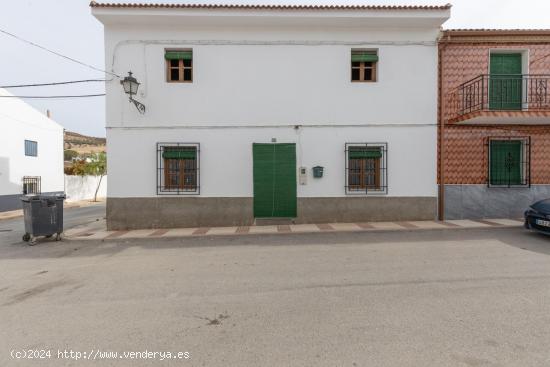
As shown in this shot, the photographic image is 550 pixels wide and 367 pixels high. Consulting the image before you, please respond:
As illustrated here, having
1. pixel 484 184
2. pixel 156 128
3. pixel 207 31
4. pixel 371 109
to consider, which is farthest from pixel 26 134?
pixel 484 184

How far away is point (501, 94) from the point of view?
888cm

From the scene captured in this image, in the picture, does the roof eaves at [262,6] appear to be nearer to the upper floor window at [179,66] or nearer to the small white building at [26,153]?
the upper floor window at [179,66]

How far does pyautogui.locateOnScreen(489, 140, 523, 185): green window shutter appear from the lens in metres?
8.91

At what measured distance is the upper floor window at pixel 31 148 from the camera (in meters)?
14.8

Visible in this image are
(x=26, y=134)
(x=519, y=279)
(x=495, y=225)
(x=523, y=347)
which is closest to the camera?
(x=523, y=347)

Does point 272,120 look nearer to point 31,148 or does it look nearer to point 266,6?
point 266,6

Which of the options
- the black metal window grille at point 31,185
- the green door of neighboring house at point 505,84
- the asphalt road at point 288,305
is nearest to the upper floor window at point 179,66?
the asphalt road at point 288,305

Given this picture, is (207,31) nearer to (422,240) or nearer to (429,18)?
(429,18)

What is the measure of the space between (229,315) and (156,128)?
6.99m

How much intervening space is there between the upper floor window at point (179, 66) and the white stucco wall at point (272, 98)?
188 mm

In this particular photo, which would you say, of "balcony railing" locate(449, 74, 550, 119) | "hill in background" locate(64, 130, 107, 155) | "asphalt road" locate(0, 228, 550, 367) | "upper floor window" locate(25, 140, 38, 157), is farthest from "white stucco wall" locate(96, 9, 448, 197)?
"hill in background" locate(64, 130, 107, 155)

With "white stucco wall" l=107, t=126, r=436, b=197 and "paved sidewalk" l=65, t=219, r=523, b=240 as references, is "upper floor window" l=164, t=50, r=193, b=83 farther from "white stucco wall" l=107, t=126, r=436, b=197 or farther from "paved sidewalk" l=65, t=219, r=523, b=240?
"paved sidewalk" l=65, t=219, r=523, b=240

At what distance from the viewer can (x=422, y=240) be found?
250 inches

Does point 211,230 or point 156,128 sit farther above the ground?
point 156,128
